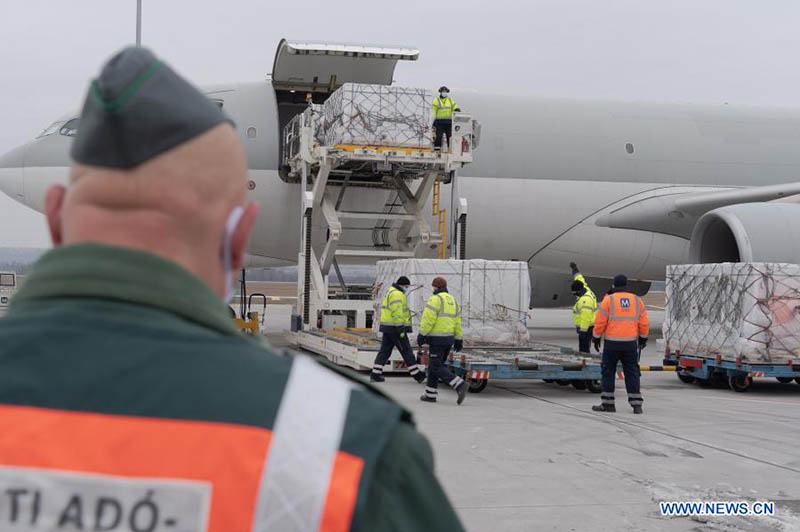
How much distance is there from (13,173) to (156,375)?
54.0 ft

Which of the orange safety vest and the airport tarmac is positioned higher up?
the orange safety vest

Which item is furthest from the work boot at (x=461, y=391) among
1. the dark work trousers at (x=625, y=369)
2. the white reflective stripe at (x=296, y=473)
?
the white reflective stripe at (x=296, y=473)

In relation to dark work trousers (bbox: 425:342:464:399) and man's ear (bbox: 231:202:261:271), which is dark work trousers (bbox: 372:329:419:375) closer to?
dark work trousers (bbox: 425:342:464:399)

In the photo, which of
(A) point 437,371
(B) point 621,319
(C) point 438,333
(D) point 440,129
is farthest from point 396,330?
(D) point 440,129

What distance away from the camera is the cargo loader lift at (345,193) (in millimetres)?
14508

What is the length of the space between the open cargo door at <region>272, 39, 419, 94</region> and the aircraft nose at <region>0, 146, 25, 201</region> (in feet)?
15.4

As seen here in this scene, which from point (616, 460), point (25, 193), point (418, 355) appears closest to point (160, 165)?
point (616, 460)

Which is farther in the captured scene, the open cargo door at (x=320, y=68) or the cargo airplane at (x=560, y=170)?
the cargo airplane at (x=560, y=170)

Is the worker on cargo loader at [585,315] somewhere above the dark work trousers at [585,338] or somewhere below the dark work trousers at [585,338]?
above

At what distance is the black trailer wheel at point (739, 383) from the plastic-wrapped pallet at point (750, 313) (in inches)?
13.5

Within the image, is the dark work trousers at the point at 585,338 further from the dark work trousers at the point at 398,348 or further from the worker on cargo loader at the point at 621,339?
the worker on cargo loader at the point at 621,339

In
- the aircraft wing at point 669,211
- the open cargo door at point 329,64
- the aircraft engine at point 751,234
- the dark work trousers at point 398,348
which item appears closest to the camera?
the dark work trousers at point 398,348

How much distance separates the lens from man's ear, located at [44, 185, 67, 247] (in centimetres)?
148

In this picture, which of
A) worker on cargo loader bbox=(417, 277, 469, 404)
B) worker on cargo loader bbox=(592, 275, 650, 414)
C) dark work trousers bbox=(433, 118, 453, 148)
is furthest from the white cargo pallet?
dark work trousers bbox=(433, 118, 453, 148)
